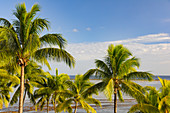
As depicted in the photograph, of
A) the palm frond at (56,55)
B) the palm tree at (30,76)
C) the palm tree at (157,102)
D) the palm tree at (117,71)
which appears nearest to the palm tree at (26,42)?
the palm frond at (56,55)

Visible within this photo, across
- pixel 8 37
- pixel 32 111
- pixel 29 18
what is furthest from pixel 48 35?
pixel 32 111

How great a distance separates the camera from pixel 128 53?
12797 mm

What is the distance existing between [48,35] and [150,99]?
8.31 meters

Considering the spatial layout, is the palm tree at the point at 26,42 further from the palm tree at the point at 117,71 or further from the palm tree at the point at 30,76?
the palm tree at the point at 30,76

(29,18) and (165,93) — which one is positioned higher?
(29,18)

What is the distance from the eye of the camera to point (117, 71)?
12.5 m

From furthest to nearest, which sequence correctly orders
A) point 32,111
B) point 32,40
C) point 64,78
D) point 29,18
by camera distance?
point 32,111
point 64,78
point 29,18
point 32,40

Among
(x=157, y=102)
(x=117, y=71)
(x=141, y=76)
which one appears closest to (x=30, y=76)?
(x=117, y=71)

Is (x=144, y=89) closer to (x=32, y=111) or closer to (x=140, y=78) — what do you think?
(x=140, y=78)

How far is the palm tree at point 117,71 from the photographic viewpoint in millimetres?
11800

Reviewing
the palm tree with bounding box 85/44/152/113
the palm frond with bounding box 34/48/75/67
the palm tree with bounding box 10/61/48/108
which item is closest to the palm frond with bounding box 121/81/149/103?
the palm tree with bounding box 85/44/152/113

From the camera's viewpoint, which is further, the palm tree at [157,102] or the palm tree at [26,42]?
the palm tree at [157,102]

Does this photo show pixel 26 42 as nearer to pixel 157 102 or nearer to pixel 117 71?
pixel 117 71

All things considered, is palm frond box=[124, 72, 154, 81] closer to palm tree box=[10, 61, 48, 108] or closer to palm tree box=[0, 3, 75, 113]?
palm tree box=[0, 3, 75, 113]
